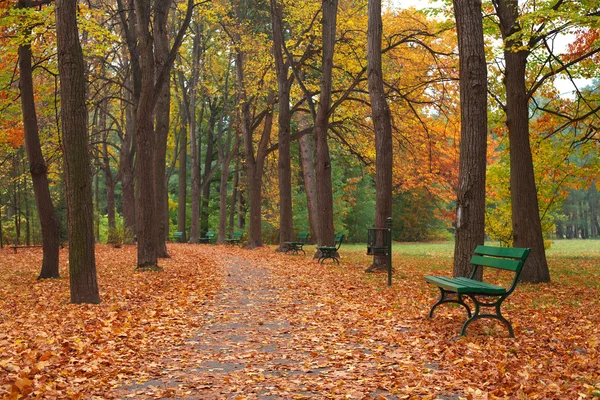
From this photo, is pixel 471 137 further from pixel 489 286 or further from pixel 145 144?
pixel 145 144

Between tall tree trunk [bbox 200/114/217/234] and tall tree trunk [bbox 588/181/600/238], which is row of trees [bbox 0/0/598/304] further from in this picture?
tall tree trunk [bbox 588/181/600/238]

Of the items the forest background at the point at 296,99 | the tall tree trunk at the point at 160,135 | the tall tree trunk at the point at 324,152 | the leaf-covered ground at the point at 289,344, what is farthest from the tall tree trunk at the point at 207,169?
the leaf-covered ground at the point at 289,344

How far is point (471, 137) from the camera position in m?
10.4

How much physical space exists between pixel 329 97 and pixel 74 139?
37.9ft

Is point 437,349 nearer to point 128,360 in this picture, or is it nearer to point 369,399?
point 369,399

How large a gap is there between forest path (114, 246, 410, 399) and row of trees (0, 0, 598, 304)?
2.98 metres

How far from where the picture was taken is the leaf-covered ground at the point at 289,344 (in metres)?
5.33

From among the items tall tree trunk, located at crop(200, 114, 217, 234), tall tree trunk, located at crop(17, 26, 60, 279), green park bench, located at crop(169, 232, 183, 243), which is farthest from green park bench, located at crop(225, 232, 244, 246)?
tall tree trunk, located at crop(17, 26, 60, 279)

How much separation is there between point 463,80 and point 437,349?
5373mm

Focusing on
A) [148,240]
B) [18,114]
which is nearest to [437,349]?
[148,240]

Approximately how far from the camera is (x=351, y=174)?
1902 inches

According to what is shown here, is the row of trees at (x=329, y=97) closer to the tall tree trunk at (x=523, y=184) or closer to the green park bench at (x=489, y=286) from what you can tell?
the tall tree trunk at (x=523, y=184)

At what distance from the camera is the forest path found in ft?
17.4

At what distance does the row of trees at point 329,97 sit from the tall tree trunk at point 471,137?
0.02 metres
